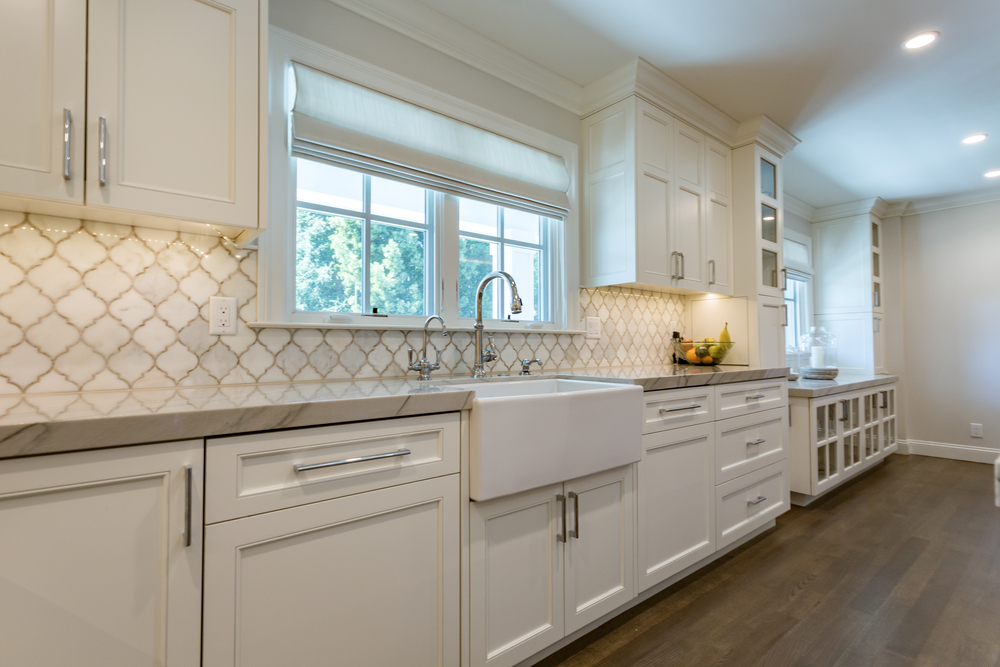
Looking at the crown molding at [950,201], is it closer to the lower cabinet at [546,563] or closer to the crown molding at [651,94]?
the crown molding at [651,94]

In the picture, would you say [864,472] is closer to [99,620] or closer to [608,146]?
[608,146]

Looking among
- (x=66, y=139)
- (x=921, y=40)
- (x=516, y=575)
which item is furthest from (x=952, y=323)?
(x=66, y=139)

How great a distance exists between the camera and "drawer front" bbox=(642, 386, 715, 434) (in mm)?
1940

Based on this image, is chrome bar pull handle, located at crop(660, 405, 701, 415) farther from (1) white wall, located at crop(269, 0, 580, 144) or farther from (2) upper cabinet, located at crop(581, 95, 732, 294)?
(1) white wall, located at crop(269, 0, 580, 144)

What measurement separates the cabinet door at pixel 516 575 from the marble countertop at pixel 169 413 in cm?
39

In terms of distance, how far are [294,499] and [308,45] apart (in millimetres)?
1567

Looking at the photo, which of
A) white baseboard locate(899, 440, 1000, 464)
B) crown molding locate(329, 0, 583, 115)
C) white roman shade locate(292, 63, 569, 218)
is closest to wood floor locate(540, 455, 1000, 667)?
white baseboard locate(899, 440, 1000, 464)

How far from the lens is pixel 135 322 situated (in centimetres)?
140

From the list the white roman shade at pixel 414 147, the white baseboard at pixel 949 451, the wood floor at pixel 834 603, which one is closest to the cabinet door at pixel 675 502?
the wood floor at pixel 834 603

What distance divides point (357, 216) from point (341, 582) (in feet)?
4.30

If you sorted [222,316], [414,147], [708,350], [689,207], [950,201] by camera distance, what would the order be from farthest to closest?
[950,201] < [708,350] < [689,207] < [414,147] < [222,316]

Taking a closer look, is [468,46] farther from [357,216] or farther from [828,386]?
[828,386]

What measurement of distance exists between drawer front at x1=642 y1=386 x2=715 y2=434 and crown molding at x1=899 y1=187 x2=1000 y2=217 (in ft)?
13.8

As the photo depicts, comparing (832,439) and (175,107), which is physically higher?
(175,107)
